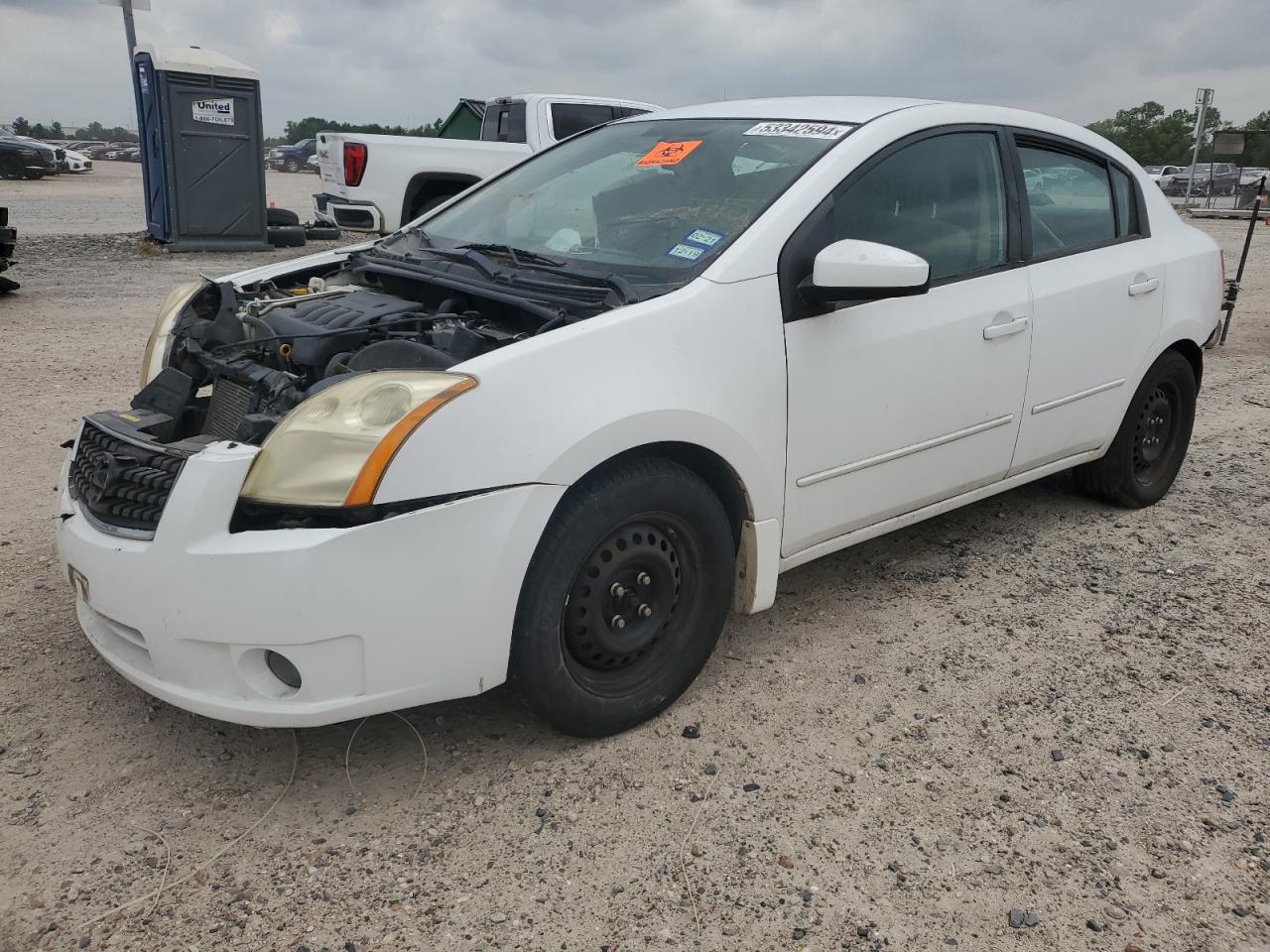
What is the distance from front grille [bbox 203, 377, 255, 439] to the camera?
9.61ft

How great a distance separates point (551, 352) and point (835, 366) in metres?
0.96

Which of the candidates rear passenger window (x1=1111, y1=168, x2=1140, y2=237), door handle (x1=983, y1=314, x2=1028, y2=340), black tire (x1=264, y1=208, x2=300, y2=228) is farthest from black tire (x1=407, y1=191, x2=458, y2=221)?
door handle (x1=983, y1=314, x2=1028, y2=340)

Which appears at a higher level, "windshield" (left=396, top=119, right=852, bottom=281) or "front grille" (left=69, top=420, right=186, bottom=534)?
"windshield" (left=396, top=119, right=852, bottom=281)

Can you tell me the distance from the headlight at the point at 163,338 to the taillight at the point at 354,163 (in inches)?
291

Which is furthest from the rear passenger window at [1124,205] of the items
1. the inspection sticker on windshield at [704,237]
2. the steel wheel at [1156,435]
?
the inspection sticker on windshield at [704,237]

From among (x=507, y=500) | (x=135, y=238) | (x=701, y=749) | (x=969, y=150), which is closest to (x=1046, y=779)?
(x=701, y=749)

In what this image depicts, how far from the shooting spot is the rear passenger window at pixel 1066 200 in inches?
151

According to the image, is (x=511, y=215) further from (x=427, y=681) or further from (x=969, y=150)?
(x=427, y=681)

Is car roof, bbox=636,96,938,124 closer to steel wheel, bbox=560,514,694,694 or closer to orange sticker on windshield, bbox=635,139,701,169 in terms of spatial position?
orange sticker on windshield, bbox=635,139,701,169

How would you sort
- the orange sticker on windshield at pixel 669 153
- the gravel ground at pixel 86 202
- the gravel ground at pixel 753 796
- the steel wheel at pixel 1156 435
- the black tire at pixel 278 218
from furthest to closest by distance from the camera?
the gravel ground at pixel 86 202, the black tire at pixel 278 218, the steel wheel at pixel 1156 435, the orange sticker on windshield at pixel 669 153, the gravel ground at pixel 753 796

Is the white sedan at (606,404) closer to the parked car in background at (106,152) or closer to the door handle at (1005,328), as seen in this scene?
the door handle at (1005,328)

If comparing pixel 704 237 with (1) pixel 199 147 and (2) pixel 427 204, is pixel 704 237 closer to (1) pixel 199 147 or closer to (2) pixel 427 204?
(2) pixel 427 204

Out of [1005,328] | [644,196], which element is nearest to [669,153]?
[644,196]

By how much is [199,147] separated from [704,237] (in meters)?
11.6
